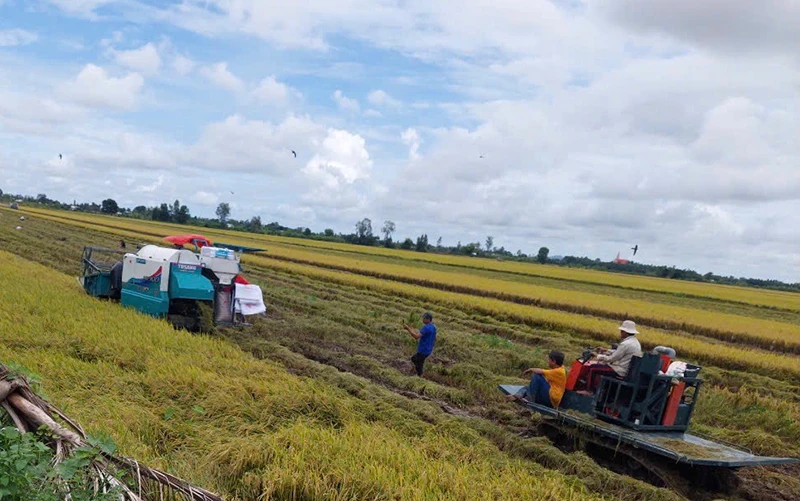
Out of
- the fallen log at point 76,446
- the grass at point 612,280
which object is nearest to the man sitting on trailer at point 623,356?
the fallen log at point 76,446

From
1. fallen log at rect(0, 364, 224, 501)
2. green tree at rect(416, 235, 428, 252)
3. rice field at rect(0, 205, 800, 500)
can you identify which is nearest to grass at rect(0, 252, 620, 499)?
rice field at rect(0, 205, 800, 500)

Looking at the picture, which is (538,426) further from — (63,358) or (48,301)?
(48,301)

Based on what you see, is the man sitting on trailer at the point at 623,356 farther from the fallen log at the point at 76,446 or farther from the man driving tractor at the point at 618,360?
the fallen log at the point at 76,446

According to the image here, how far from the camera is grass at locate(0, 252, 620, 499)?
189 inches

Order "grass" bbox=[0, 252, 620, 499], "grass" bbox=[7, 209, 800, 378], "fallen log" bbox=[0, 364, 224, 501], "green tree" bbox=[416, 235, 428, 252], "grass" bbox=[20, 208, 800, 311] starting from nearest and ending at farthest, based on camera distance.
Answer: "fallen log" bbox=[0, 364, 224, 501] → "grass" bbox=[0, 252, 620, 499] → "grass" bbox=[7, 209, 800, 378] → "grass" bbox=[20, 208, 800, 311] → "green tree" bbox=[416, 235, 428, 252]

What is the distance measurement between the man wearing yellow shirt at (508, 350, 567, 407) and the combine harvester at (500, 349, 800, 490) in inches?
4.7

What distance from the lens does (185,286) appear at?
11984mm

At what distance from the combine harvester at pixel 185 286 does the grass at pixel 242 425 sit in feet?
6.23

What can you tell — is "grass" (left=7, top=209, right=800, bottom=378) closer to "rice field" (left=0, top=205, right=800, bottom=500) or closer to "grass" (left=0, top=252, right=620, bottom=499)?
"rice field" (left=0, top=205, right=800, bottom=500)

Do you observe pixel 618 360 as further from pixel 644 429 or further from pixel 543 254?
pixel 543 254

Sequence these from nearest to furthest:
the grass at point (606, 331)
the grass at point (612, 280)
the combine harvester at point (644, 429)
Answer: the combine harvester at point (644, 429) → the grass at point (606, 331) → the grass at point (612, 280)

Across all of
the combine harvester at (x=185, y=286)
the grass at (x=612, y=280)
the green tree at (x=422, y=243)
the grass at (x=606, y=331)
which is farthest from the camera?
the green tree at (x=422, y=243)

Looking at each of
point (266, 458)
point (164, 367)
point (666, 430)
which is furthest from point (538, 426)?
point (164, 367)

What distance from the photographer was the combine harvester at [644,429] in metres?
6.72
